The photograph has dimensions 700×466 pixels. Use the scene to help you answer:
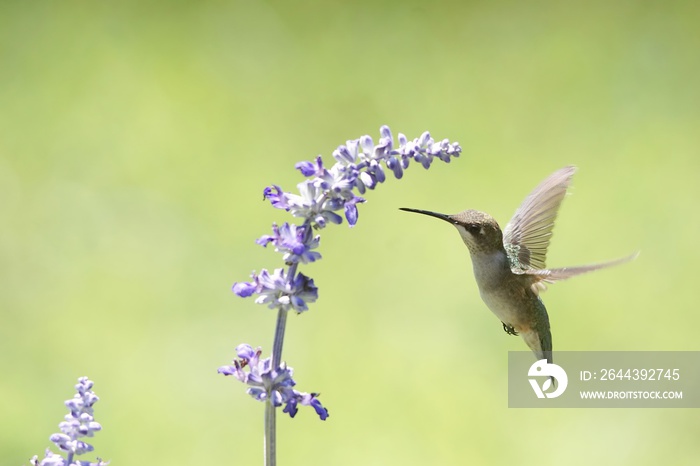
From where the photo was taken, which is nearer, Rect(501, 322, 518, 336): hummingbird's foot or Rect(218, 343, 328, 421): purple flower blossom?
Rect(218, 343, 328, 421): purple flower blossom

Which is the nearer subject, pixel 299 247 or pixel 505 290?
pixel 299 247

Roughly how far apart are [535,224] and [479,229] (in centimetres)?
16

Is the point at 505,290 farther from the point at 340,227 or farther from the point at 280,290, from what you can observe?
the point at 340,227

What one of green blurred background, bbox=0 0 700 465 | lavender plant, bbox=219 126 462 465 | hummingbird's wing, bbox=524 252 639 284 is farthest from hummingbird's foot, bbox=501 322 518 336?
green blurred background, bbox=0 0 700 465

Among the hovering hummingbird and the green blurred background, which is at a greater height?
the green blurred background

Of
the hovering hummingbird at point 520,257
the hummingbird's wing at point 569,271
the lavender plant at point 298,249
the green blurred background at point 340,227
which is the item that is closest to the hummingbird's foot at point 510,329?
the hovering hummingbird at point 520,257

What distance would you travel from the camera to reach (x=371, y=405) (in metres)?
2.39

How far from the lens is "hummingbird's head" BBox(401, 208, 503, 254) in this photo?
3.38 feet

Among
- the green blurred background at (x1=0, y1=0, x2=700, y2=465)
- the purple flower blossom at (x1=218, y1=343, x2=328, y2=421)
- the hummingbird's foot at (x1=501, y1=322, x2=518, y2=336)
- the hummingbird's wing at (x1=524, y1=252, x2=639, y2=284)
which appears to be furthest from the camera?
the green blurred background at (x1=0, y1=0, x2=700, y2=465)

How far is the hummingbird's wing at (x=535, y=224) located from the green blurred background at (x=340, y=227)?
1.17 m

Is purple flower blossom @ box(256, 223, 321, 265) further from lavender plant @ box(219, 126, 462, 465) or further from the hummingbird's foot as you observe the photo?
the hummingbird's foot

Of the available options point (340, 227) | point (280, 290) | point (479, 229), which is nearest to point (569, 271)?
point (479, 229)

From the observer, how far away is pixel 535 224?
3.84 ft

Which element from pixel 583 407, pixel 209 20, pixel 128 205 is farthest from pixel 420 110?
pixel 583 407
